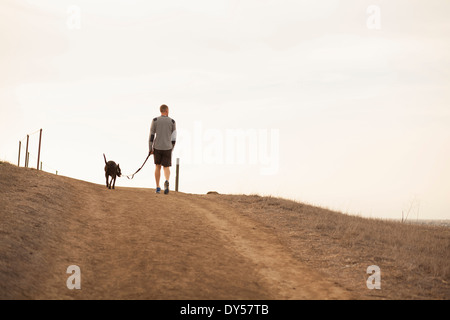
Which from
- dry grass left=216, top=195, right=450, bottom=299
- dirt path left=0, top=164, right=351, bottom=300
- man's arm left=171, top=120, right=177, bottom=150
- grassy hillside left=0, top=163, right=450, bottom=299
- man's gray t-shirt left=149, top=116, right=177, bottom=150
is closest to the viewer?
dirt path left=0, top=164, right=351, bottom=300

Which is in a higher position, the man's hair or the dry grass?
the man's hair

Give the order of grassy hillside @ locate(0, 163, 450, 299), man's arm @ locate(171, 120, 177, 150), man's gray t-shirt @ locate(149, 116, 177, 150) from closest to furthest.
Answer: grassy hillside @ locate(0, 163, 450, 299) → man's gray t-shirt @ locate(149, 116, 177, 150) → man's arm @ locate(171, 120, 177, 150)

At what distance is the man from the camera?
17125 millimetres

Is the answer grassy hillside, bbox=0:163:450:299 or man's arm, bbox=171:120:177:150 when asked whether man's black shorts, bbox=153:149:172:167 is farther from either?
grassy hillside, bbox=0:163:450:299

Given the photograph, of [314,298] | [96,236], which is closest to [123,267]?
[96,236]

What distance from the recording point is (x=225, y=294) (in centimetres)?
794

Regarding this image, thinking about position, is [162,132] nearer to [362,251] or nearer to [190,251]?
[190,251]

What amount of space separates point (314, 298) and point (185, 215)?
658 cm

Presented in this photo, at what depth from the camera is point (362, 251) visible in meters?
11.6

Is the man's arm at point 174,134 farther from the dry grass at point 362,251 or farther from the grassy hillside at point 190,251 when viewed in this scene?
the dry grass at point 362,251

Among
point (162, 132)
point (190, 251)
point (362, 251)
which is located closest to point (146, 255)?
point (190, 251)

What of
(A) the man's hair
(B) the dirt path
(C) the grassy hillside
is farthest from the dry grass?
(A) the man's hair

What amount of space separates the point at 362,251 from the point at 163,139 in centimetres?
901

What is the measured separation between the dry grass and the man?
3562mm
